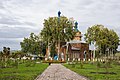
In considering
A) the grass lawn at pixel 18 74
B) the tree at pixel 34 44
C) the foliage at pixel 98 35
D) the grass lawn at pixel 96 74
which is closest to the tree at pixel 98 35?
the foliage at pixel 98 35

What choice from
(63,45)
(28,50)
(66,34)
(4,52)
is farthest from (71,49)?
(4,52)

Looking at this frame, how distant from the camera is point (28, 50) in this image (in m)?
102

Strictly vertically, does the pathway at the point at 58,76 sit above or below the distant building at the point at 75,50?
below

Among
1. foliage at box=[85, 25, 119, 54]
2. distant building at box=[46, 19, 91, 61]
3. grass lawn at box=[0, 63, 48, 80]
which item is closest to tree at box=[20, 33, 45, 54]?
distant building at box=[46, 19, 91, 61]

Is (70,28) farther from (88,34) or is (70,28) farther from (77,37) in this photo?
(77,37)

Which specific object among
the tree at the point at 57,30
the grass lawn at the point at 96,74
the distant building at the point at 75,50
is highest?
the tree at the point at 57,30

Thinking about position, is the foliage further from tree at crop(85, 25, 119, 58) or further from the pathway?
the pathway

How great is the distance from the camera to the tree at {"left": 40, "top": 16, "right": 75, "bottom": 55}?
253 feet

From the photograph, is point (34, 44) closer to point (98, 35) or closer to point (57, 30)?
point (57, 30)

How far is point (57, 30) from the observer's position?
252 ft

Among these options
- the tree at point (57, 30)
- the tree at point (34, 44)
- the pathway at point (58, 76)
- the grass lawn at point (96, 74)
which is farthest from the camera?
the tree at point (34, 44)

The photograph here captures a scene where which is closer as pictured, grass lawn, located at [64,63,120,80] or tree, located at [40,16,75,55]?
grass lawn, located at [64,63,120,80]

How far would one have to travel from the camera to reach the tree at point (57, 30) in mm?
77188

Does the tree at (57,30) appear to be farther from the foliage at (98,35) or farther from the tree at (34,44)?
the tree at (34,44)
